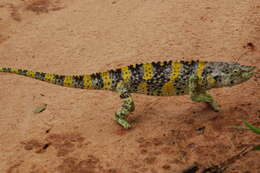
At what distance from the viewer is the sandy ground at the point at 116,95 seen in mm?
5594

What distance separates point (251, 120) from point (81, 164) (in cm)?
278

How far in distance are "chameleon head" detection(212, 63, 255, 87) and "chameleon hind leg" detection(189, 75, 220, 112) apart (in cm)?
32

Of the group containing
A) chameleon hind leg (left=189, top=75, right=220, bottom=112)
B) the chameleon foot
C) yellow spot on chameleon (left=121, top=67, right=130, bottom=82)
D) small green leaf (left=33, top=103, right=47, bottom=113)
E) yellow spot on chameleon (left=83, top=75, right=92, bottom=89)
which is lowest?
the chameleon foot

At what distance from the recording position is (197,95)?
20.7ft

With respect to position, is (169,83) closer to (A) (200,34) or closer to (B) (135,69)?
(B) (135,69)

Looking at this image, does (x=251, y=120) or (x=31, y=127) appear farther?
(x=31, y=127)

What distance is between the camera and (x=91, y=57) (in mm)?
8570

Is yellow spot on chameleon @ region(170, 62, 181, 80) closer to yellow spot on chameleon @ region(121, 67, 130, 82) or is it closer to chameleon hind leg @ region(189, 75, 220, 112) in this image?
chameleon hind leg @ region(189, 75, 220, 112)

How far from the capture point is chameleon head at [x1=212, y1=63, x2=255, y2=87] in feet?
19.4

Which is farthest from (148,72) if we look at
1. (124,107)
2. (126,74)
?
(124,107)

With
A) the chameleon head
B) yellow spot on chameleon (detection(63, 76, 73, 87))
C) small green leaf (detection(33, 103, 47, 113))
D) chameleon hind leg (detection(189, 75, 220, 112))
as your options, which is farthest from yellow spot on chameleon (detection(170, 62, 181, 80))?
small green leaf (detection(33, 103, 47, 113))

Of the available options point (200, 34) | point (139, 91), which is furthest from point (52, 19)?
point (139, 91)

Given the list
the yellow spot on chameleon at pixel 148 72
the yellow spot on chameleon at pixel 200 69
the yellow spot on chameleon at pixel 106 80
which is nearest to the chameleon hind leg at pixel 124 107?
the yellow spot on chameleon at pixel 106 80

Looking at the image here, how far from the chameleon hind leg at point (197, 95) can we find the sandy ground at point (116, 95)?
154 millimetres
